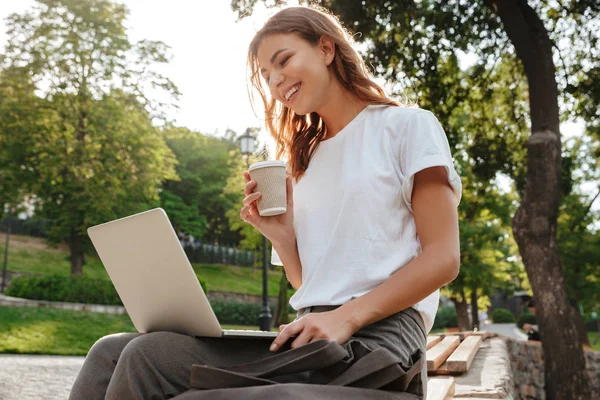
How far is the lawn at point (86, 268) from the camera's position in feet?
109

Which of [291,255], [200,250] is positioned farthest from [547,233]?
[200,250]

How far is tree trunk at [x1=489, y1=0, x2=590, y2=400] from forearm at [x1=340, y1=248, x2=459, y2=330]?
808 cm

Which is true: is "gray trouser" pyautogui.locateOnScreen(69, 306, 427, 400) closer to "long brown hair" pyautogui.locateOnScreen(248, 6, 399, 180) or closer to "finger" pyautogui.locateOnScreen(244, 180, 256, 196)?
"finger" pyautogui.locateOnScreen(244, 180, 256, 196)

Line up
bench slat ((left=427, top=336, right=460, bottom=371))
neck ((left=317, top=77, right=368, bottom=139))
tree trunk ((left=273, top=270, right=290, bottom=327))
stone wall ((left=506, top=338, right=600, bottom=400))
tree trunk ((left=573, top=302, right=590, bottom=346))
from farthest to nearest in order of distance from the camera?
tree trunk ((left=273, top=270, right=290, bottom=327)) < stone wall ((left=506, top=338, right=600, bottom=400)) < tree trunk ((left=573, top=302, right=590, bottom=346)) < bench slat ((left=427, top=336, right=460, bottom=371)) < neck ((left=317, top=77, right=368, bottom=139))

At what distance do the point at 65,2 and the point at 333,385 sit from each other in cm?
2504

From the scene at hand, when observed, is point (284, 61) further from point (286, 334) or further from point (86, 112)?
point (86, 112)

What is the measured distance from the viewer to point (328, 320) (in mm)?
1681

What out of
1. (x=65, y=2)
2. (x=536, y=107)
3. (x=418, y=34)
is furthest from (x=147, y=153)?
(x=536, y=107)

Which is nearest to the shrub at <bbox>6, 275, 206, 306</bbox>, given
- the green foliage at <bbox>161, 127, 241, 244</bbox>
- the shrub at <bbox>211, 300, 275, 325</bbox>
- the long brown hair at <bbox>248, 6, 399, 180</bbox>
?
the shrub at <bbox>211, 300, 275, 325</bbox>

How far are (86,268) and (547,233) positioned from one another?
2984 cm

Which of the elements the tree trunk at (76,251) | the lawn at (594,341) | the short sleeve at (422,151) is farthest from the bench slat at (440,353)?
the lawn at (594,341)

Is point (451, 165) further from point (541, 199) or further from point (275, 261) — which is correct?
point (541, 199)

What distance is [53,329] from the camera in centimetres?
1573

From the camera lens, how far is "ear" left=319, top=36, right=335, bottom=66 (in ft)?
6.99
